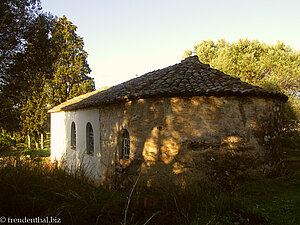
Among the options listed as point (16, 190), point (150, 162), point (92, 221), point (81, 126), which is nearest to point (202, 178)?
point (150, 162)

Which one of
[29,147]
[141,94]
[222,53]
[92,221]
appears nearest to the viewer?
[92,221]

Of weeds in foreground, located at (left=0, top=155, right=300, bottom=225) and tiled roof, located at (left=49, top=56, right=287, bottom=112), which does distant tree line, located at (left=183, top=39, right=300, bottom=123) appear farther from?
weeds in foreground, located at (left=0, top=155, right=300, bottom=225)

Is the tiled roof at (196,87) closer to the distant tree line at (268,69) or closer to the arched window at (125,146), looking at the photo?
the arched window at (125,146)

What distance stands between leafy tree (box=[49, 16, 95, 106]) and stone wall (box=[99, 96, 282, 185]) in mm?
14181

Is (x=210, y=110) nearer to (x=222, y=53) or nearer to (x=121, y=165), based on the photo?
(x=121, y=165)

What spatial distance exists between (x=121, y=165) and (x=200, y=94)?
369 centimetres

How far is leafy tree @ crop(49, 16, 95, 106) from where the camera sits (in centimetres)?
1903

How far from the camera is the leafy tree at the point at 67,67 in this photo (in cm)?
1903

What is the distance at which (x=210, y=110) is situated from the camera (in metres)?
6.67

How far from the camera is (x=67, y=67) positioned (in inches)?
766

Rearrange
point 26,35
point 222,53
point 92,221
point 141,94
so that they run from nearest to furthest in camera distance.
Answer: point 92,221 < point 141,94 < point 26,35 < point 222,53

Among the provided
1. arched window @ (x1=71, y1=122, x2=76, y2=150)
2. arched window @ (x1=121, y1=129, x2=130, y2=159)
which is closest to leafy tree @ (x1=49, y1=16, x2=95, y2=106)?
arched window @ (x1=71, y1=122, x2=76, y2=150)

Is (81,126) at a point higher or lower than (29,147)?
higher

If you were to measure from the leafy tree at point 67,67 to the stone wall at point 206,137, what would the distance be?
46.5 ft
